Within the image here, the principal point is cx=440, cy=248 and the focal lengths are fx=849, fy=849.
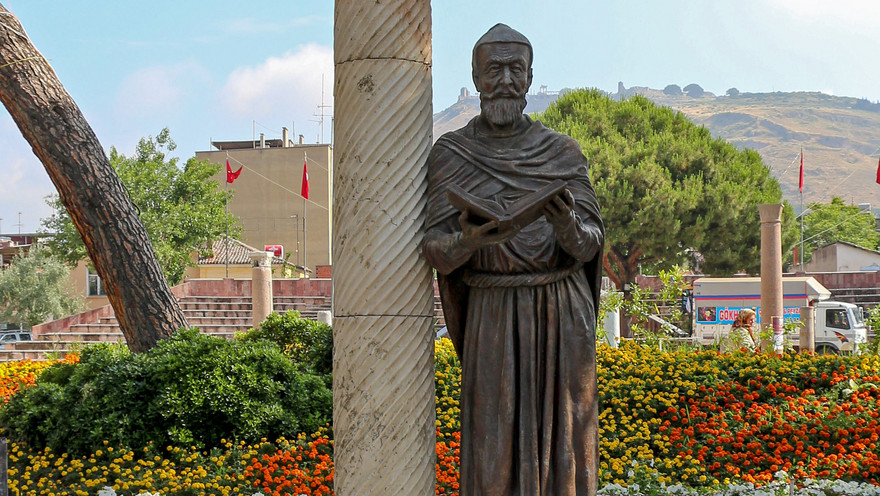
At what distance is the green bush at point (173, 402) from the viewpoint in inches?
282

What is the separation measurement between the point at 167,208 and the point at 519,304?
105 feet

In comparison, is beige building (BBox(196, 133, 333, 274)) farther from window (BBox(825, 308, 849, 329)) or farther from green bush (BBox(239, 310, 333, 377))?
green bush (BBox(239, 310, 333, 377))

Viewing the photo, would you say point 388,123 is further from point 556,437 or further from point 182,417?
point 182,417

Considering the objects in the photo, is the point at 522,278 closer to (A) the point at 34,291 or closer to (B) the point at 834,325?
(B) the point at 834,325

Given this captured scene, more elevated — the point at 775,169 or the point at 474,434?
the point at 775,169

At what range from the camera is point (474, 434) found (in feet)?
10.4

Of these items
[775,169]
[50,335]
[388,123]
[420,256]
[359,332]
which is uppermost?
[775,169]

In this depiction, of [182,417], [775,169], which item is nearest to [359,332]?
[182,417]

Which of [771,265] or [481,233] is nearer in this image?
[481,233]

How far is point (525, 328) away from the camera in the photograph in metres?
3.14

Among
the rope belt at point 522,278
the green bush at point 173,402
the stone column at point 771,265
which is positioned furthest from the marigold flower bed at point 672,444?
the stone column at point 771,265

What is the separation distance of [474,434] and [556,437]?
303mm

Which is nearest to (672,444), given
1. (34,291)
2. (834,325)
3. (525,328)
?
(525,328)

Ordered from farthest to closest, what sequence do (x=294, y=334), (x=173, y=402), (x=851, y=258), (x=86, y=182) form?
1. (x=851, y=258)
2. (x=294, y=334)
3. (x=86, y=182)
4. (x=173, y=402)
